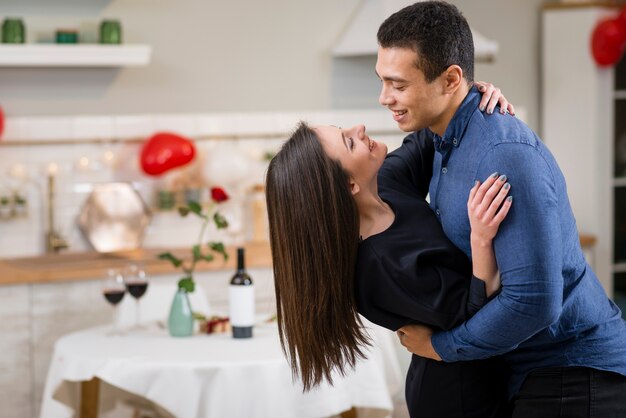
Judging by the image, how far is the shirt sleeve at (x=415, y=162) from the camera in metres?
2.05

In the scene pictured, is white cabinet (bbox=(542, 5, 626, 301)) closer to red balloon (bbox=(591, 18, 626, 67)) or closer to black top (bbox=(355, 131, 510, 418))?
red balloon (bbox=(591, 18, 626, 67))

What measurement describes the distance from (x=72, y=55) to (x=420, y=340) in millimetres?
3115

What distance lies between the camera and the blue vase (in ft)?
11.0

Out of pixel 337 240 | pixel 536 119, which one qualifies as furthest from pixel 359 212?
pixel 536 119

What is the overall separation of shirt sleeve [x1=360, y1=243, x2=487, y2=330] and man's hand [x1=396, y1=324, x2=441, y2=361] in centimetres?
5

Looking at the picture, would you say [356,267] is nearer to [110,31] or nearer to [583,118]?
[110,31]

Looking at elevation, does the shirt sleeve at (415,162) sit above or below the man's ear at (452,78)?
below

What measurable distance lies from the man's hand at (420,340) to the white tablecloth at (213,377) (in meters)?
1.11

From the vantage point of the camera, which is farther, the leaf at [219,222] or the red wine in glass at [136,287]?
the red wine in glass at [136,287]

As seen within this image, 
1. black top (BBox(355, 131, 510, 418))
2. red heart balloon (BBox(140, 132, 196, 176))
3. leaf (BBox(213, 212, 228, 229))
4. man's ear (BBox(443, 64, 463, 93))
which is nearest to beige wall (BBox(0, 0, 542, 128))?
red heart balloon (BBox(140, 132, 196, 176))

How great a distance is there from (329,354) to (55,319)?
288cm

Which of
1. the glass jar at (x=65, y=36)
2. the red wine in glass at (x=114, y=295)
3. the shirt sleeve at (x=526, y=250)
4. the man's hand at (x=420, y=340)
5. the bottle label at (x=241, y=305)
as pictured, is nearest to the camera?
the shirt sleeve at (x=526, y=250)

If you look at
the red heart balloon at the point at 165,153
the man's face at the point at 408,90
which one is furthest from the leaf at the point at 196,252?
the man's face at the point at 408,90

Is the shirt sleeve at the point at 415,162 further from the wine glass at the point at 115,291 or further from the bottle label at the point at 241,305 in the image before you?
the wine glass at the point at 115,291
